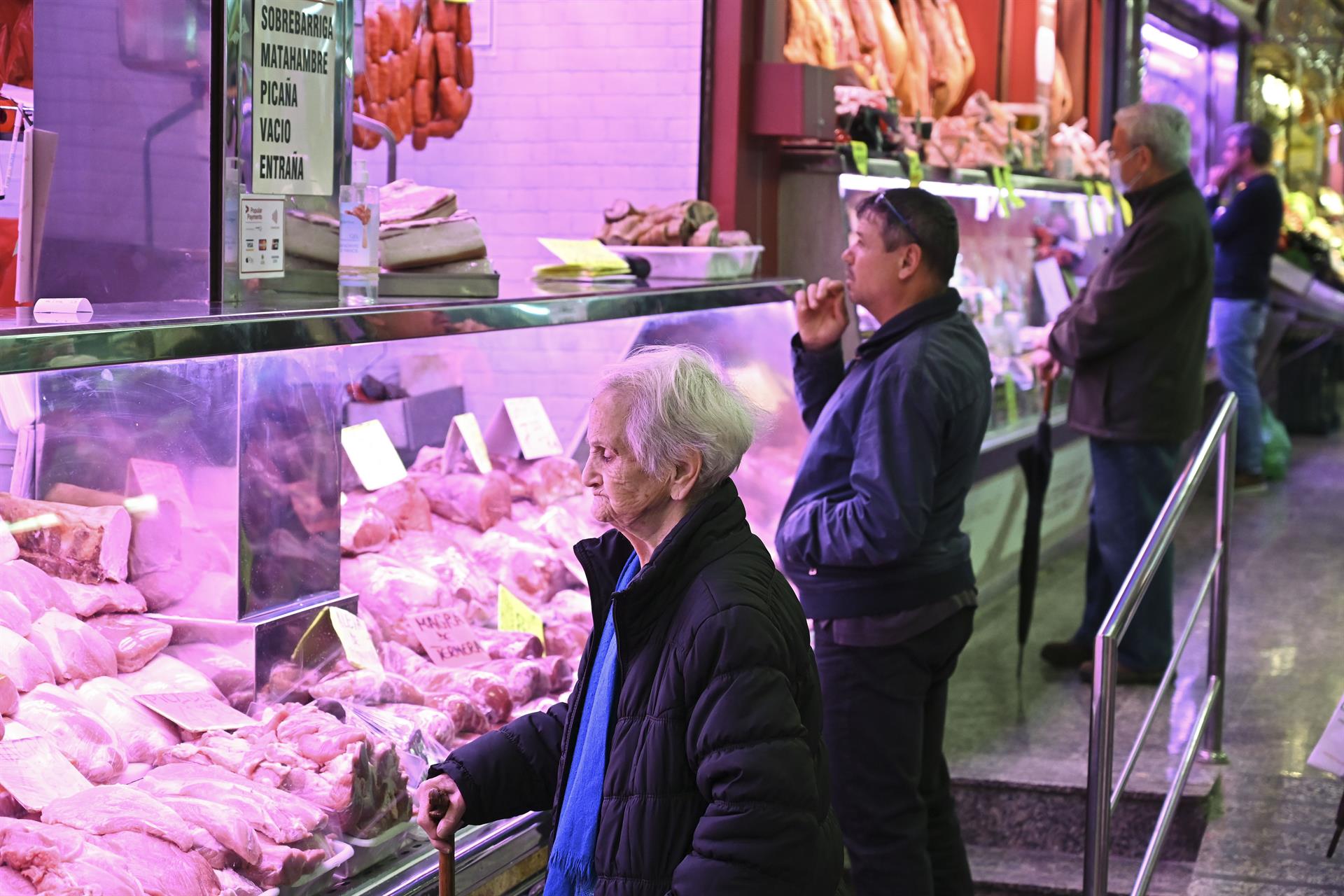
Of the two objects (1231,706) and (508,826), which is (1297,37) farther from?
(508,826)

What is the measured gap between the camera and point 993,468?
595 cm

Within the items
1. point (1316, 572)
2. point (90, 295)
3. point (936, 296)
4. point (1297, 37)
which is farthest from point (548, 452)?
point (1297, 37)

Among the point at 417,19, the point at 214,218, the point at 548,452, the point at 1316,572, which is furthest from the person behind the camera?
the point at 1316,572

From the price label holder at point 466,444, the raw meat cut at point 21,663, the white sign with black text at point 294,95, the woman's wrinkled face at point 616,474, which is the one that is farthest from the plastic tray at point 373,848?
the price label holder at point 466,444

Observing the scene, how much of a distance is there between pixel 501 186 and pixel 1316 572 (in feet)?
14.5

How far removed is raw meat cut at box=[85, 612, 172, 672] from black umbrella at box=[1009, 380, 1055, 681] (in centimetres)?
370

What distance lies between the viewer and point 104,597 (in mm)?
2344

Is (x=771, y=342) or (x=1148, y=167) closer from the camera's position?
(x=771, y=342)

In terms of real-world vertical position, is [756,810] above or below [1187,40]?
below

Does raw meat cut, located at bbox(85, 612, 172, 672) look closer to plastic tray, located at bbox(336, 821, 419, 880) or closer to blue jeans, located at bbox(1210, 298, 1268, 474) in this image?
plastic tray, located at bbox(336, 821, 419, 880)

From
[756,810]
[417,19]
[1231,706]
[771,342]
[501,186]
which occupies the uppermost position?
[417,19]

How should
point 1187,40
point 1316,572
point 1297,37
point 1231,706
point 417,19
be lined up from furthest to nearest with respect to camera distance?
→ point 1297,37, point 1187,40, point 1316,572, point 1231,706, point 417,19

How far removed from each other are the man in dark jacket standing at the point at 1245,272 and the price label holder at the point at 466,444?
6548mm

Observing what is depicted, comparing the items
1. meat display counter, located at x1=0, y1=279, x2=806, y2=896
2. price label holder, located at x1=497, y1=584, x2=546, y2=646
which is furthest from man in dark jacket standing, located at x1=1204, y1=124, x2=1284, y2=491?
meat display counter, located at x1=0, y1=279, x2=806, y2=896
